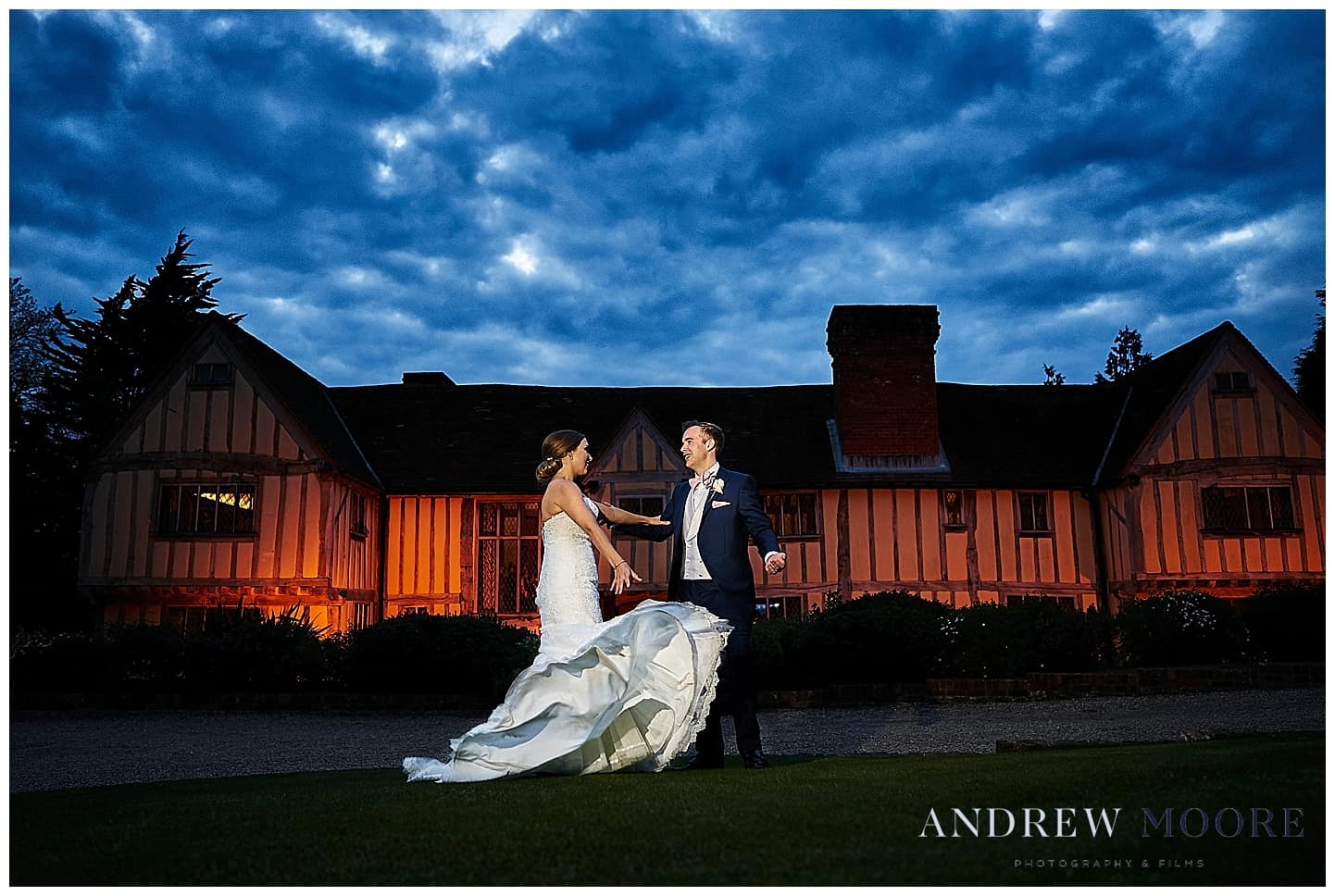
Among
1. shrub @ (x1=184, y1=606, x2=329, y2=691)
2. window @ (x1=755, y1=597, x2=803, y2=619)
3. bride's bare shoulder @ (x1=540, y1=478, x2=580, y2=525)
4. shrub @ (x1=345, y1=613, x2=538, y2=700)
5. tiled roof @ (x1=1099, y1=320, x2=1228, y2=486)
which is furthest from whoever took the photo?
window @ (x1=755, y1=597, x2=803, y2=619)

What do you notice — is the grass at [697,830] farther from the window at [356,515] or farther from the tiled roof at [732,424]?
the tiled roof at [732,424]

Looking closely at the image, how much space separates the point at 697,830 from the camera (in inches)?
150

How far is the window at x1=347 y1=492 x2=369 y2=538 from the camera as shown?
2000 centimetres

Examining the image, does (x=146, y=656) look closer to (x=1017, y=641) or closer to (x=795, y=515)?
(x=795, y=515)

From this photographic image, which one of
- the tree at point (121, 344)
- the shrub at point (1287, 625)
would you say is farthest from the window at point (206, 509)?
the shrub at point (1287, 625)

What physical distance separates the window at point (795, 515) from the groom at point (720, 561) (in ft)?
46.5

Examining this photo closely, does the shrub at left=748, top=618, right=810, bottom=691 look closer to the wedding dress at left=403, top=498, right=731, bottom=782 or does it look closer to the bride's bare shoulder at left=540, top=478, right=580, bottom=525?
the bride's bare shoulder at left=540, top=478, right=580, bottom=525

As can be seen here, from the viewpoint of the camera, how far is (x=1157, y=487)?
65.4 ft

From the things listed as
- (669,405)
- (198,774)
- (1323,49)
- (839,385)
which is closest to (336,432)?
(669,405)

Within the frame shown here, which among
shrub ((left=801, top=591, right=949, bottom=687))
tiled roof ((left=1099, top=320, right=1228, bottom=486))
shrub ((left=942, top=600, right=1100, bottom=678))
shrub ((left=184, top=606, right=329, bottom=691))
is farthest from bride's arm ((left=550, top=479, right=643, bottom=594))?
tiled roof ((left=1099, top=320, right=1228, bottom=486))

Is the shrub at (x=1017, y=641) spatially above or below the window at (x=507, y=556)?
below

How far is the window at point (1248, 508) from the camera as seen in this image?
773 inches

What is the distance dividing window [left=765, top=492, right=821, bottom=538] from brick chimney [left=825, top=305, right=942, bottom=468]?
120 cm

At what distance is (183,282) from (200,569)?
1584cm
